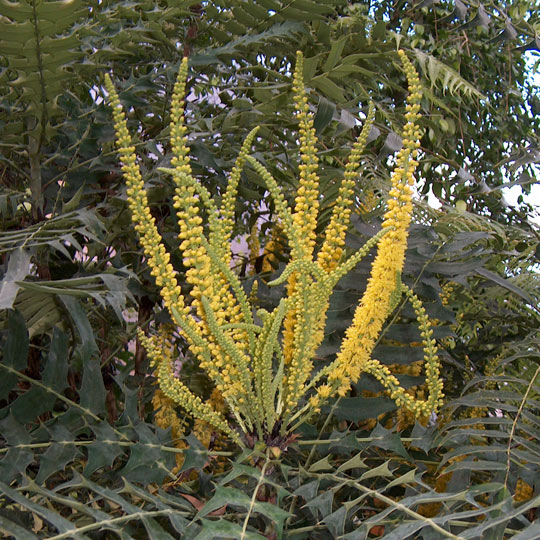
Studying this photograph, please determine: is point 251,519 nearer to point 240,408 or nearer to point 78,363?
point 240,408

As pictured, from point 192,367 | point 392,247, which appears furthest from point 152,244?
point 192,367

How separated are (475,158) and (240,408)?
177cm

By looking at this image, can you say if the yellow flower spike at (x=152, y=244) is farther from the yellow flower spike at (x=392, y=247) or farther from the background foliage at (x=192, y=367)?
the yellow flower spike at (x=392, y=247)

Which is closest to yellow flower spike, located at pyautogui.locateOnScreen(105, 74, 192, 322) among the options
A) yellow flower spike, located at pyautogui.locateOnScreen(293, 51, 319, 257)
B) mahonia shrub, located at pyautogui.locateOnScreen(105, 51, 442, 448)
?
mahonia shrub, located at pyautogui.locateOnScreen(105, 51, 442, 448)

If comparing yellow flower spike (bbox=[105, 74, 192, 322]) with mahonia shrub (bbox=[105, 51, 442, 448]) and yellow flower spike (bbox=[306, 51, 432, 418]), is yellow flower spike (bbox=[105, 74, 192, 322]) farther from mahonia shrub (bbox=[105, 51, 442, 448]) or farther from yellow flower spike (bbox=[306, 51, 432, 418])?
yellow flower spike (bbox=[306, 51, 432, 418])

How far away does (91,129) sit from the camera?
69cm

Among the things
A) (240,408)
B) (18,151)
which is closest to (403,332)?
(240,408)

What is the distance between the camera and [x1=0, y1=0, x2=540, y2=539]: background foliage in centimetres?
48

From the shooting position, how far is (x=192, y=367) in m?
0.98

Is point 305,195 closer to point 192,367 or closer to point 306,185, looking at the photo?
point 306,185

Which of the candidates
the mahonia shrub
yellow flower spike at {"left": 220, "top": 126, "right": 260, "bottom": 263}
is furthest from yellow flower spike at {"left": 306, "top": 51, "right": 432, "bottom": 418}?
yellow flower spike at {"left": 220, "top": 126, "right": 260, "bottom": 263}

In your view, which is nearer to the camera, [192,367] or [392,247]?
[392,247]

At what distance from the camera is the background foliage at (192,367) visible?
482 mm

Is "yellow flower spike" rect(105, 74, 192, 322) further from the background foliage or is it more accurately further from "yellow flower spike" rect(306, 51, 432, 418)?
"yellow flower spike" rect(306, 51, 432, 418)
